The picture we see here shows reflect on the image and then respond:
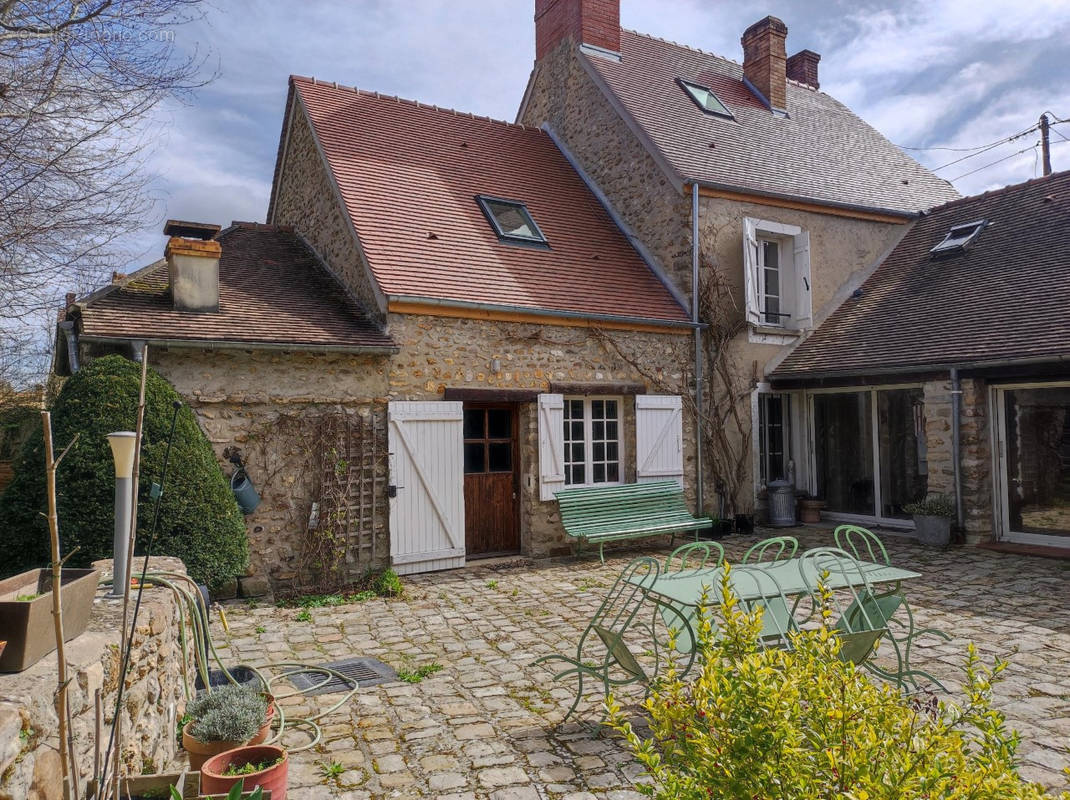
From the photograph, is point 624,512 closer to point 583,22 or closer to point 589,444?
point 589,444

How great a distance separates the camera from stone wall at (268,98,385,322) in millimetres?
8938

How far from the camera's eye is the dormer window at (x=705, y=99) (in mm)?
13008

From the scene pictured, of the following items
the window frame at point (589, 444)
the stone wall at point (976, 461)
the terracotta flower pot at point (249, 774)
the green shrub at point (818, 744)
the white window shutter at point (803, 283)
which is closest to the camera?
the green shrub at point (818, 744)

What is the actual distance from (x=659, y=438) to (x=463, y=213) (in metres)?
4.23

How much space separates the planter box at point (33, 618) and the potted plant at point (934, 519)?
9.43 metres

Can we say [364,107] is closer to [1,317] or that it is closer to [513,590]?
[1,317]

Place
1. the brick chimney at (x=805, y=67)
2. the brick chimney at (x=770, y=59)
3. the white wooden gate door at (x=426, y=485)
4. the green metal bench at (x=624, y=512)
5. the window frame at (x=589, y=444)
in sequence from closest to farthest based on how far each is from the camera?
the white wooden gate door at (x=426, y=485) < the green metal bench at (x=624, y=512) < the window frame at (x=589, y=444) < the brick chimney at (x=770, y=59) < the brick chimney at (x=805, y=67)

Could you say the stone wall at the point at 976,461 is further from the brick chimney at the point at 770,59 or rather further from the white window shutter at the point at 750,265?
the brick chimney at the point at 770,59

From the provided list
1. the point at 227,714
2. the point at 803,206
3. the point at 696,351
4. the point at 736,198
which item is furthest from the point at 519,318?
the point at 227,714

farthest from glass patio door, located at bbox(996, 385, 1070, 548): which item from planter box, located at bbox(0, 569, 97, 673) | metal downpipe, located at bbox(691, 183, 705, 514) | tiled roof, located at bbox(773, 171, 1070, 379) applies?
planter box, located at bbox(0, 569, 97, 673)

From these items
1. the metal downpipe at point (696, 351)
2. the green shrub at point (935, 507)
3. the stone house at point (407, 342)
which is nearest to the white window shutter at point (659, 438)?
the stone house at point (407, 342)

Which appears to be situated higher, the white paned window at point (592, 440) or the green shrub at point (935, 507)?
the white paned window at point (592, 440)

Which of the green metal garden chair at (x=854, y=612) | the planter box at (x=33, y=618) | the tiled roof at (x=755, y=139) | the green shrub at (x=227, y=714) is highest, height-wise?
the tiled roof at (x=755, y=139)

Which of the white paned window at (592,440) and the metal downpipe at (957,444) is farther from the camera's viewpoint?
the white paned window at (592,440)
